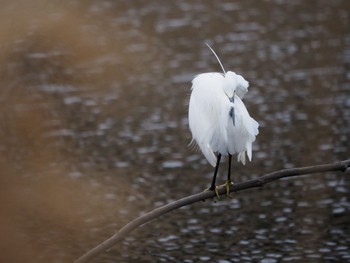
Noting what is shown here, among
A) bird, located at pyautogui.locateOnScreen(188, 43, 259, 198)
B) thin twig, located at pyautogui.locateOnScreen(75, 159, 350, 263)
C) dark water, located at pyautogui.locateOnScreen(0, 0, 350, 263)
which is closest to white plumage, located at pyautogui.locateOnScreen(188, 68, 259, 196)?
bird, located at pyautogui.locateOnScreen(188, 43, 259, 198)

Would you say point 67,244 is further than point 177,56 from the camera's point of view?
No

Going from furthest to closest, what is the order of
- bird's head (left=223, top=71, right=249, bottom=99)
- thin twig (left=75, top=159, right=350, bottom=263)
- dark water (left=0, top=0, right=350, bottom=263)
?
dark water (left=0, top=0, right=350, bottom=263) → bird's head (left=223, top=71, right=249, bottom=99) → thin twig (left=75, top=159, right=350, bottom=263)

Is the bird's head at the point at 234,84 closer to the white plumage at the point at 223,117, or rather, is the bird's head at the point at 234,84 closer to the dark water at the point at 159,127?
the white plumage at the point at 223,117

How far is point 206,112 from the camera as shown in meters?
4.31

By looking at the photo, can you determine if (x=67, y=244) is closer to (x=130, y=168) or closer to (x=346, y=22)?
(x=130, y=168)

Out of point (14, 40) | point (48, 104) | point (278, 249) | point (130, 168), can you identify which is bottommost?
point (278, 249)

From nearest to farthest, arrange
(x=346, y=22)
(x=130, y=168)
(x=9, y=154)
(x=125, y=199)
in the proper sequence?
(x=125, y=199), (x=130, y=168), (x=9, y=154), (x=346, y=22)

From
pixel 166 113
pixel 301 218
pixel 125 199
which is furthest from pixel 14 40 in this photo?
pixel 301 218

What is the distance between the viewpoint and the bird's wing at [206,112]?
167 inches

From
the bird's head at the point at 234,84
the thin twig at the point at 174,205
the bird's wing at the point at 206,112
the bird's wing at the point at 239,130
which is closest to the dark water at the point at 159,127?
the bird's wing at the point at 206,112

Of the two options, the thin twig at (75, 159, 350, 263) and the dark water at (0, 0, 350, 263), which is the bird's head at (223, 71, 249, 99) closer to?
the thin twig at (75, 159, 350, 263)

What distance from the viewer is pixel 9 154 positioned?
8.32m

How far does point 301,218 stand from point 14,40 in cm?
604

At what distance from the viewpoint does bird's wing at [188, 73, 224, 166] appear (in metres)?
4.23
